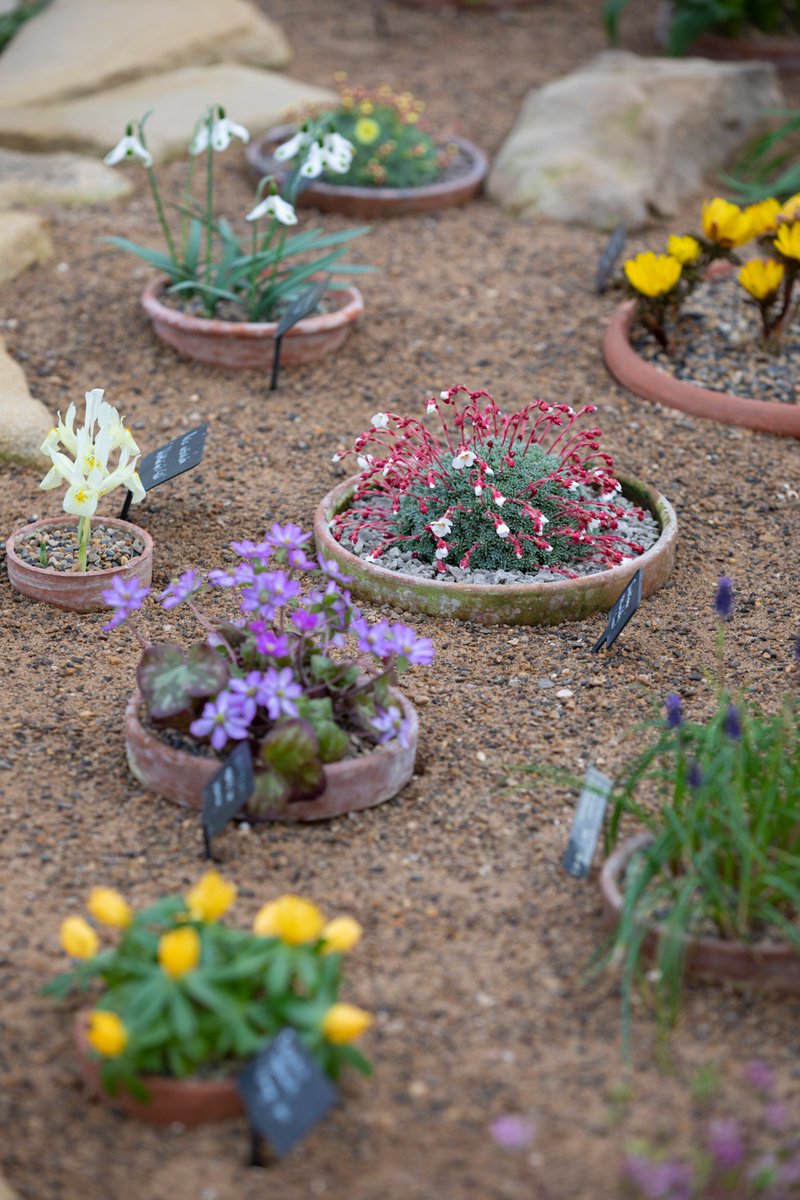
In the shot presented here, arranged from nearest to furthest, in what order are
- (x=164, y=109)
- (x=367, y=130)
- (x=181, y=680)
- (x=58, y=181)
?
(x=181, y=680)
(x=367, y=130)
(x=58, y=181)
(x=164, y=109)

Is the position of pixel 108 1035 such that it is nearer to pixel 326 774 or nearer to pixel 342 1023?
pixel 342 1023

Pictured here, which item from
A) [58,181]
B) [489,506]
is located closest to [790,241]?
[489,506]

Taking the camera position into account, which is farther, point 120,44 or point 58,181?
point 120,44

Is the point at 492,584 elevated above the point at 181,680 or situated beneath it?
situated beneath

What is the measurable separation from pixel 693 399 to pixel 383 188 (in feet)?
6.74

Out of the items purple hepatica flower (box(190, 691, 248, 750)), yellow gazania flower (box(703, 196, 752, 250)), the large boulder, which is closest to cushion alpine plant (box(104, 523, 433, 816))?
purple hepatica flower (box(190, 691, 248, 750))

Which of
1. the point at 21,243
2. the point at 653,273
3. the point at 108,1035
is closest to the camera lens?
the point at 108,1035

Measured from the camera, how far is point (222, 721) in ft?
8.21

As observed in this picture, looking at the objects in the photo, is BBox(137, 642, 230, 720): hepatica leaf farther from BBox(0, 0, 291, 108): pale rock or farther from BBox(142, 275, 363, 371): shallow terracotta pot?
BBox(0, 0, 291, 108): pale rock

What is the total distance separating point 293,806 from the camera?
2.66 meters

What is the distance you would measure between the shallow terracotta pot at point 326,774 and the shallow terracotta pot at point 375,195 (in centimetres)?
346

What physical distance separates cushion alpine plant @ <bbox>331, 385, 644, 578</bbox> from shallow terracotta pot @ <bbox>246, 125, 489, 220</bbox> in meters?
2.37

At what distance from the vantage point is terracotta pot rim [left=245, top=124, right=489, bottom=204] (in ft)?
18.6

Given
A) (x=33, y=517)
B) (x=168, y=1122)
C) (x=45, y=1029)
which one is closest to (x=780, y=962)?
(x=168, y=1122)
